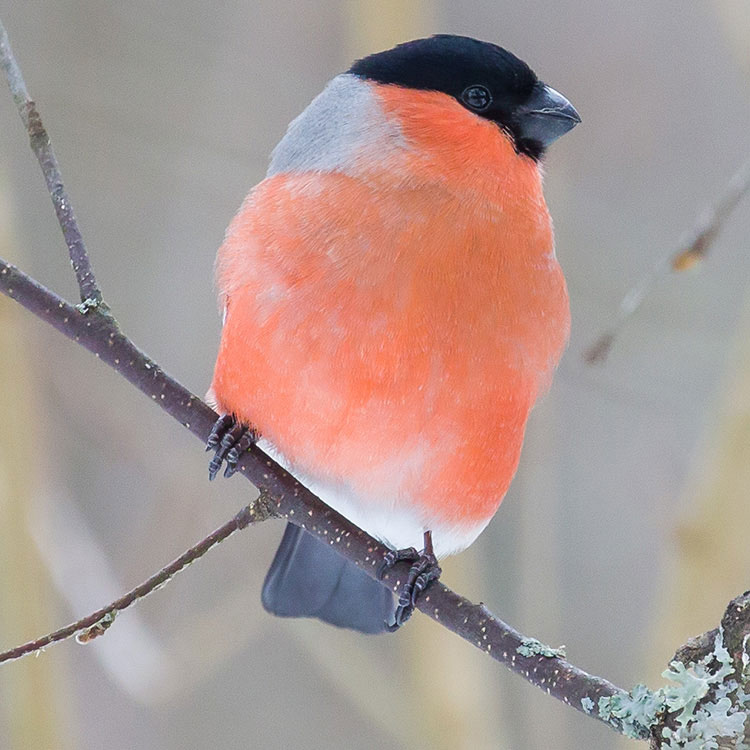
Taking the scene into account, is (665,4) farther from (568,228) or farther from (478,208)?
(478,208)

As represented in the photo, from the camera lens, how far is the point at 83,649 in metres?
4.58

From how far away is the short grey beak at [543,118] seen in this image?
2795 mm

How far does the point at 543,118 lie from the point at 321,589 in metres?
1.33

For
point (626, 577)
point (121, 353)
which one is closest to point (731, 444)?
point (121, 353)

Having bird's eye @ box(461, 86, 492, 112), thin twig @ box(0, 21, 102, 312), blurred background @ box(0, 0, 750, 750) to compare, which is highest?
bird's eye @ box(461, 86, 492, 112)

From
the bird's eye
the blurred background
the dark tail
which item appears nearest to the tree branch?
the dark tail

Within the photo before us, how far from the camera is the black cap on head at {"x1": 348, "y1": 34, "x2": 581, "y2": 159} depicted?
2.79 meters

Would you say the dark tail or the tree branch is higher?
the tree branch

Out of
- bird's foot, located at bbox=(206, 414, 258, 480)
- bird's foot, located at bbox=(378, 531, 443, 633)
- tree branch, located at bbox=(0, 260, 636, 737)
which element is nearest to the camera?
tree branch, located at bbox=(0, 260, 636, 737)

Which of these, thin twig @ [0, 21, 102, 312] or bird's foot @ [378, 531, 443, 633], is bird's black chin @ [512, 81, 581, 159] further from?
thin twig @ [0, 21, 102, 312]

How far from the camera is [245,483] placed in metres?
4.12

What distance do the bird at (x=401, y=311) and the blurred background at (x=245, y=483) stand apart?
22.6 inches

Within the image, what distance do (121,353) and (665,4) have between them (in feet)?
13.8

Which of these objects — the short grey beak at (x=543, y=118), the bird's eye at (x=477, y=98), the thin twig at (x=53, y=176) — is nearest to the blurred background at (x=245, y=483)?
the short grey beak at (x=543, y=118)
